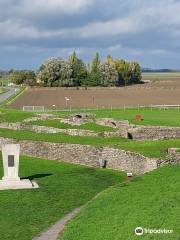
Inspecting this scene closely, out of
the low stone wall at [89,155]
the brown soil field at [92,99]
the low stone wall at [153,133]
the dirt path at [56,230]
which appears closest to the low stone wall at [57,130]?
the low stone wall at [153,133]

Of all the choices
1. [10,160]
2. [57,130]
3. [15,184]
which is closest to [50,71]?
[57,130]

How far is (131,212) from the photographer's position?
17.6 m

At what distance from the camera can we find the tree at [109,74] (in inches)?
5472

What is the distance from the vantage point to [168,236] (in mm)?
14633

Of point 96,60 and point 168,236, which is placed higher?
point 96,60

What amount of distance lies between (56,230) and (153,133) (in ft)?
76.2

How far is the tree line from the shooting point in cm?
13325

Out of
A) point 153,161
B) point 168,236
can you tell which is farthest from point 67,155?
point 168,236

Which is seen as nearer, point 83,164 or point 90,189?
point 90,189

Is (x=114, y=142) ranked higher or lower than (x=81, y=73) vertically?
lower

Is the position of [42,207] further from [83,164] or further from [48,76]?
[48,76]

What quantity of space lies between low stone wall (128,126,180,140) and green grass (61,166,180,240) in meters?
16.1

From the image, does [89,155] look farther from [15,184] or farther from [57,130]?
[57,130]

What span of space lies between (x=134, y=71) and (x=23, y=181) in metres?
137
